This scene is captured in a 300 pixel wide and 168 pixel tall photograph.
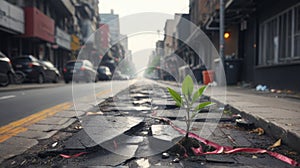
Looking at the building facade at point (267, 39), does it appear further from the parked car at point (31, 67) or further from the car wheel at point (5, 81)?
the parked car at point (31, 67)

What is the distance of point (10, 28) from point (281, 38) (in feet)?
43.5

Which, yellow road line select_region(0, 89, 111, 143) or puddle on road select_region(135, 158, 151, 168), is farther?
yellow road line select_region(0, 89, 111, 143)

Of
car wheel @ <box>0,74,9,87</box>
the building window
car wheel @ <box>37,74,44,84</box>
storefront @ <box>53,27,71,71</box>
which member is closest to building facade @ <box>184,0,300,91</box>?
the building window

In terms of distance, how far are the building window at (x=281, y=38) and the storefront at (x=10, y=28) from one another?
12170 mm

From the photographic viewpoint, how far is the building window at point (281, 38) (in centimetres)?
785

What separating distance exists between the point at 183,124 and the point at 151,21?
130 centimetres

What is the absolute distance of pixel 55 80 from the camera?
1720cm

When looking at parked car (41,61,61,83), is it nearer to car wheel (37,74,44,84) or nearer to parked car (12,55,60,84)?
parked car (12,55,60,84)

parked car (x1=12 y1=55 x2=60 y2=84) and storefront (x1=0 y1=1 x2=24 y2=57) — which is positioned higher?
storefront (x1=0 y1=1 x2=24 y2=57)

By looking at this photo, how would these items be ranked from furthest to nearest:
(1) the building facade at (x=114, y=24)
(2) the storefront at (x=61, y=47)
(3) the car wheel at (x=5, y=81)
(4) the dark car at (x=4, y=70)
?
(2) the storefront at (x=61, y=47), (3) the car wheel at (x=5, y=81), (4) the dark car at (x=4, y=70), (1) the building facade at (x=114, y=24)

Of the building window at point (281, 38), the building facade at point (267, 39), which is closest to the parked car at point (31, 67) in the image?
the building facade at point (267, 39)

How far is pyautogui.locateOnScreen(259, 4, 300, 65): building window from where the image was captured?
309 inches

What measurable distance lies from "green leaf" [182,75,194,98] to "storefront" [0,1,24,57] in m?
14.1

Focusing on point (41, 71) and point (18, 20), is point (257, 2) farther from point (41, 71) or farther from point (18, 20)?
point (18, 20)
